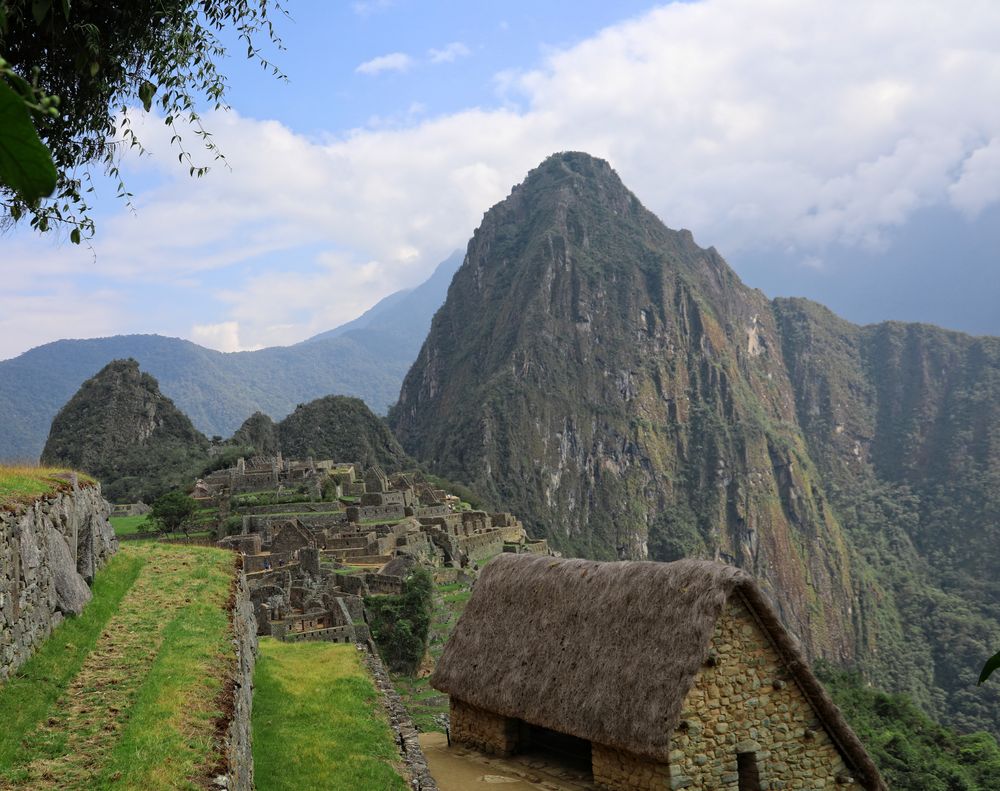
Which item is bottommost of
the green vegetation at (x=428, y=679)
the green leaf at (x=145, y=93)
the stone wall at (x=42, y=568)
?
the green vegetation at (x=428, y=679)

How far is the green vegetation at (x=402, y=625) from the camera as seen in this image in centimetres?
2573

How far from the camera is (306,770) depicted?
28.1ft

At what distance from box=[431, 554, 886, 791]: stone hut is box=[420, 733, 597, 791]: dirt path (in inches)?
16.5

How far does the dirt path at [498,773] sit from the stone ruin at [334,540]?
10.6 m

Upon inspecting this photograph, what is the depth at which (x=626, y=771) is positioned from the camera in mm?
8672

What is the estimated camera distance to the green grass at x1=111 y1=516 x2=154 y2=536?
36.1 metres

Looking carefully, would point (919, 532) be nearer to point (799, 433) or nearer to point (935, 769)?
point (799, 433)

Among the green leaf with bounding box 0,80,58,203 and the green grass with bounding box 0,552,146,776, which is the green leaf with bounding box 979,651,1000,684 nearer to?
the green leaf with bounding box 0,80,58,203

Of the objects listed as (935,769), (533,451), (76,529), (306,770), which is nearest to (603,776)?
(306,770)

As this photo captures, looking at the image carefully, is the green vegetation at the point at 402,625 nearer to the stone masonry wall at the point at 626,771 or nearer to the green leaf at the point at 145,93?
the stone masonry wall at the point at 626,771

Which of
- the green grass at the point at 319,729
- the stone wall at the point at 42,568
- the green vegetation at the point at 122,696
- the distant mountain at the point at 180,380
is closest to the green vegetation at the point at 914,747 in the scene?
the green grass at the point at 319,729

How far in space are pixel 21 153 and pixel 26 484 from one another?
985 cm

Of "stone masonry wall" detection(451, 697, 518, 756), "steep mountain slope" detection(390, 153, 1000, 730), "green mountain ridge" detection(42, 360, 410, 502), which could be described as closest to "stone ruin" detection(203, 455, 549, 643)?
"stone masonry wall" detection(451, 697, 518, 756)

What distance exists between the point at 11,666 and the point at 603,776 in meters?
5.92
